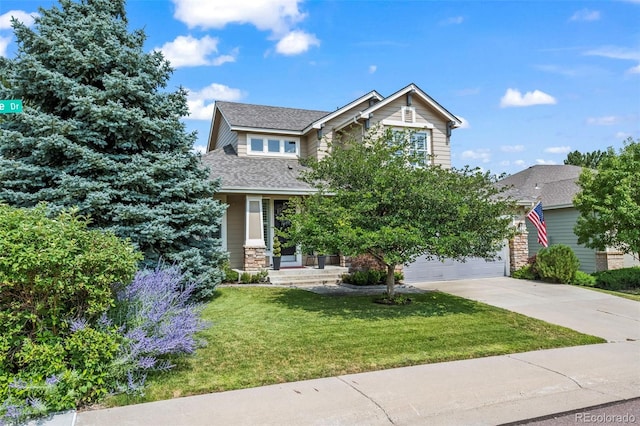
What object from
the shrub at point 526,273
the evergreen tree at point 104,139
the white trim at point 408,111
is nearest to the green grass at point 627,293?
the shrub at point 526,273

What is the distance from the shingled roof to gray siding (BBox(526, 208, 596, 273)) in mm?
11710

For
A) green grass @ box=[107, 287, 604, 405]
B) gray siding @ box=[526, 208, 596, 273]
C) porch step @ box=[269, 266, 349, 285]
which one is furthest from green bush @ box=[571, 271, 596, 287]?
porch step @ box=[269, 266, 349, 285]

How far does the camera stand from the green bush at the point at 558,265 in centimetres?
1345

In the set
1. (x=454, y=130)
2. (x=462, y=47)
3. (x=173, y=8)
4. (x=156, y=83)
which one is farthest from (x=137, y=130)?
(x=454, y=130)

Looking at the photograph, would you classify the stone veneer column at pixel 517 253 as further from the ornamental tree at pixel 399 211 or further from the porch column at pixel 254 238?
the porch column at pixel 254 238

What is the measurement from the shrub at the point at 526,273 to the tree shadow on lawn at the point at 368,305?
511 cm

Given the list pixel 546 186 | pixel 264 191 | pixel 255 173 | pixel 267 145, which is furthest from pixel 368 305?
pixel 546 186

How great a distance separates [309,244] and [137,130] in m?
4.34

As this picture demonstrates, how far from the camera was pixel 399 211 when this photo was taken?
8.99 metres

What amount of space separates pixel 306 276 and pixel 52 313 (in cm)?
884

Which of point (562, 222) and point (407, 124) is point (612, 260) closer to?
point (562, 222)

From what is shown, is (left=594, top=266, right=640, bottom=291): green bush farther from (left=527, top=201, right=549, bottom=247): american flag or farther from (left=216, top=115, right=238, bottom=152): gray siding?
(left=216, top=115, right=238, bottom=152): gray siding

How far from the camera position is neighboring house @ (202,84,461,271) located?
13297 millimetres

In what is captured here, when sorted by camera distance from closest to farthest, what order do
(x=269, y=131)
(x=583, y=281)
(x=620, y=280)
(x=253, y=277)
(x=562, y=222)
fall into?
(x=253, y=277) < (x=620, y=280) < (x=583, y=281) < (x=269, y=131) < (x=562, y=222)
